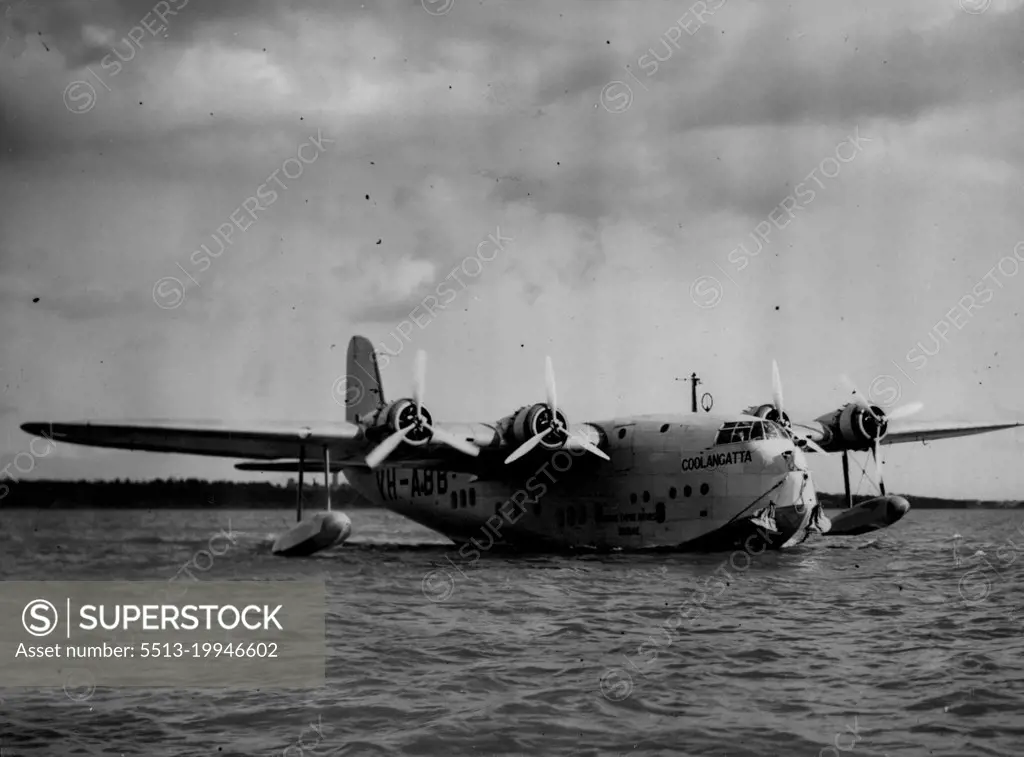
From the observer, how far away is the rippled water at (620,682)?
328 inches

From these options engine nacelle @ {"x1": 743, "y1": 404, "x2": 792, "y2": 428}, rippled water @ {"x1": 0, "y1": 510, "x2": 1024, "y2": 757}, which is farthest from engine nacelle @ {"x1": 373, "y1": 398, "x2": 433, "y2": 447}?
engine nacelle @ {"x1": 743, "y1": 404, "x2": 792, "y2": 428}

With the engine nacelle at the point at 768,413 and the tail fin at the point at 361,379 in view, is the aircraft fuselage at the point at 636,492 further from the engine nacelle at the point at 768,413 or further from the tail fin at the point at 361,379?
the tail fin at the point at 361,379

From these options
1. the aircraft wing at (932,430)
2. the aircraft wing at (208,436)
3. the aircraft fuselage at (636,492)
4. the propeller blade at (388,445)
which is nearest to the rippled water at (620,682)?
the propeller blade at (388,445)

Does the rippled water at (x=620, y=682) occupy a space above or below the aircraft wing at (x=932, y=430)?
below

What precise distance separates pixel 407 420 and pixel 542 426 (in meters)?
3.83

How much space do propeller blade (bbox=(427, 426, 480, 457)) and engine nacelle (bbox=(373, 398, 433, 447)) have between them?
0.25m

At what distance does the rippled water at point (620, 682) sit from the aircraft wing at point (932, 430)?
44.7ft

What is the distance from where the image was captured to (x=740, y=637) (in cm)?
1307

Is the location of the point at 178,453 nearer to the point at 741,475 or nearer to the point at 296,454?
the point at 296,454

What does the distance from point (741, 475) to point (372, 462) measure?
8.97 m

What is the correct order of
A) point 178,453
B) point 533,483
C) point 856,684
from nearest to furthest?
point 856,684, point 178,453, point 533,483

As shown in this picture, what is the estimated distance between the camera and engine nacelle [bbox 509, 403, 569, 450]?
2606 cm

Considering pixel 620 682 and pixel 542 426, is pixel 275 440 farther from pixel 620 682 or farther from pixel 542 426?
pixel 620 682

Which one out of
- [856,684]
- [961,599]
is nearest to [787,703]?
[856,684]
